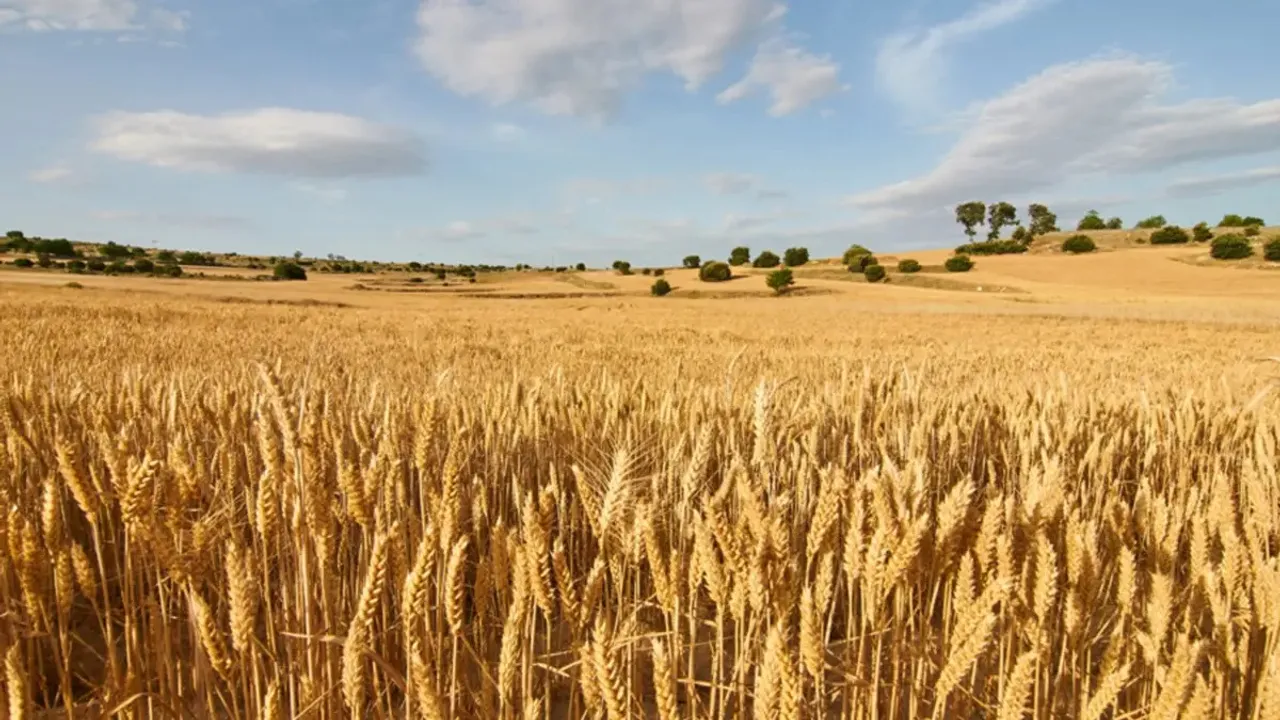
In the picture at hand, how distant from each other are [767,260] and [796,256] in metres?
3.17

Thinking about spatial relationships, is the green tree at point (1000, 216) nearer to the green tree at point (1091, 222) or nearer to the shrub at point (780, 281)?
the green tree at point (1091, 222)

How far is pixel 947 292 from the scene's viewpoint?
40.8m

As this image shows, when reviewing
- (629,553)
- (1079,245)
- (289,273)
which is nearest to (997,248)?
(1079,245)

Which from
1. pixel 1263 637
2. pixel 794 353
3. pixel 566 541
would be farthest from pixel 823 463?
pixel 794 353

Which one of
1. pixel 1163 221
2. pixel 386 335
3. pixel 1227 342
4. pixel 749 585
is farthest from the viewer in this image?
pixel 1163 221

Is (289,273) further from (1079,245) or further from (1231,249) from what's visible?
(1231,249)

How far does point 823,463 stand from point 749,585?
219cm

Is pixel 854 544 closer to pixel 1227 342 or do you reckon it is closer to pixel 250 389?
pixel 250 389

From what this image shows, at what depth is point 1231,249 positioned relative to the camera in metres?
45.4

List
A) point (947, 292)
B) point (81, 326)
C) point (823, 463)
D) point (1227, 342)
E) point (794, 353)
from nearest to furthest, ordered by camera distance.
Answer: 1. point (823, 463)
2. point (794, 353)
3. point (81, 326)
4. point (1227, 342)
5. point (947, 292)

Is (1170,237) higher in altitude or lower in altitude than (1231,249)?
higher

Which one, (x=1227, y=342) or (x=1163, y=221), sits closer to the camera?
(x=1227, y=342)

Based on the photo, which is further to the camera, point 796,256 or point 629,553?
point 796,256

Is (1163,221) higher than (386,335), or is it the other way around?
(1163,221)
